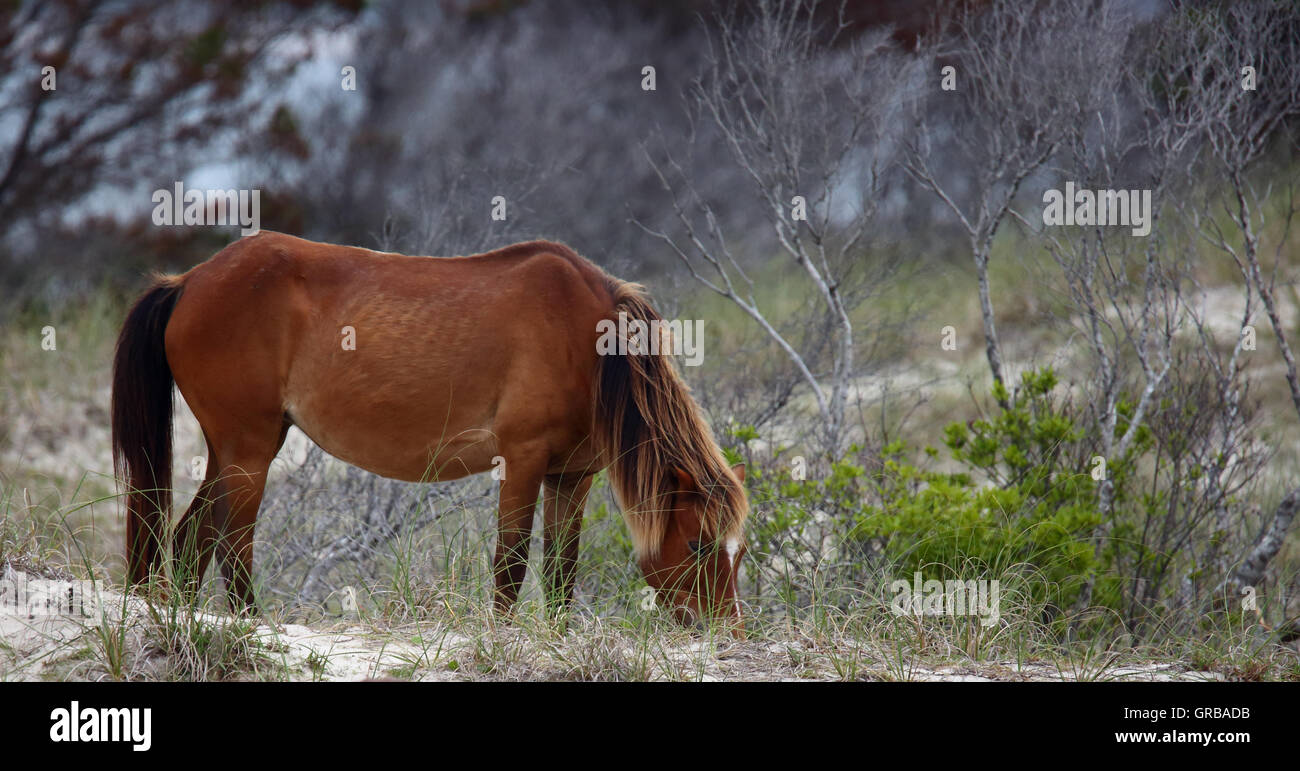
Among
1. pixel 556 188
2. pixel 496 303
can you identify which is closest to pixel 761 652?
pixel 496 303

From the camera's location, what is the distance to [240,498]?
4336 millimetres

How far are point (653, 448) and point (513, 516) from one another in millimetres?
632

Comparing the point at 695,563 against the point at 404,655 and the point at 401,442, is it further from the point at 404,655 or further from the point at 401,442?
the point at 401,442

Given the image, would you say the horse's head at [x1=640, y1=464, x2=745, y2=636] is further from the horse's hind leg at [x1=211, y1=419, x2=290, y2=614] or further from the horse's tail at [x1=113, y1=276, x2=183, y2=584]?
the horse's tail at [x1=113, y1=276, x2=183, y2=584]

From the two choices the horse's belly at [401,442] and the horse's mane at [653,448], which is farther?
the horse's belly at [401,442]

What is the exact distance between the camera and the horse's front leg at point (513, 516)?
4242 mm

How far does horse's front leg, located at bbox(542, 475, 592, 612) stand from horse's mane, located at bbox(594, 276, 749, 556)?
360mm

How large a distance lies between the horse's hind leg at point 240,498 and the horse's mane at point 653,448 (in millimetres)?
1427

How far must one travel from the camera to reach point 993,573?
502 centimetres

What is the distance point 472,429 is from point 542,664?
1.14 meters
